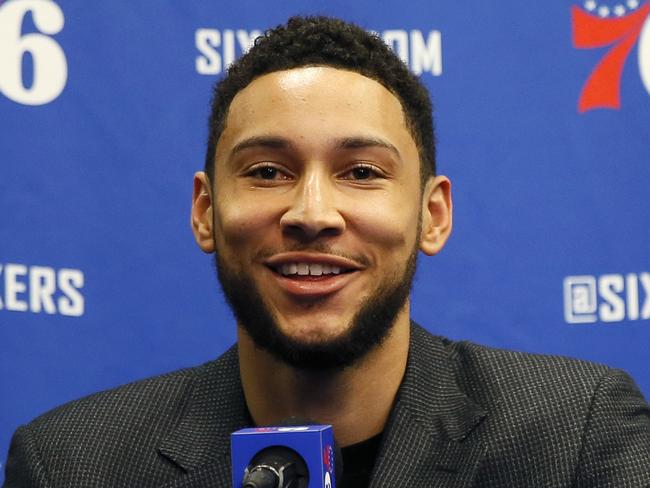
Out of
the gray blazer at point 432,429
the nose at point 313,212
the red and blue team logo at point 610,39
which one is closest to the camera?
the nose at point 313,212

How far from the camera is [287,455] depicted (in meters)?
1.04

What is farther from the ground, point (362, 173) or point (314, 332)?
point (362, 173)

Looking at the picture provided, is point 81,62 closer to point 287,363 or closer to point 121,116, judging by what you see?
point 121,116

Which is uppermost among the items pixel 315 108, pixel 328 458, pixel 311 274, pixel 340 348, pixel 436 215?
pixel 315 108

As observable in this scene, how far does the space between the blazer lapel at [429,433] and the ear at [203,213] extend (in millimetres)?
377

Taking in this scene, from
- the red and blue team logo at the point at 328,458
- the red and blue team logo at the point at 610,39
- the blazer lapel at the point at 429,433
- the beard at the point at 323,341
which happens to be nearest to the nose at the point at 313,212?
the beard at the point at 323,341

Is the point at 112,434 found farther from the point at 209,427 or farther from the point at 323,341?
the point at 323,341

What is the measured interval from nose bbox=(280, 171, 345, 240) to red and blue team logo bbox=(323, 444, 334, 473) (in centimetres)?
48

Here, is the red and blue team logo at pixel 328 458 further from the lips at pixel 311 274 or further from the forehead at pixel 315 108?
the forehead at pixel 315 108

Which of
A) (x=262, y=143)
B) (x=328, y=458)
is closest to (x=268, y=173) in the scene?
(x=262, y=143)

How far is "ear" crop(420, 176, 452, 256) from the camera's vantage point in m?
1.79

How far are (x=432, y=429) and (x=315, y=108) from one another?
0.52 m

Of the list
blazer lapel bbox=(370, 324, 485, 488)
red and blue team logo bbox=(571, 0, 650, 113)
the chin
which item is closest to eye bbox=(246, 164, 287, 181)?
the chin

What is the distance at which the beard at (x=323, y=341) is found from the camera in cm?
155
